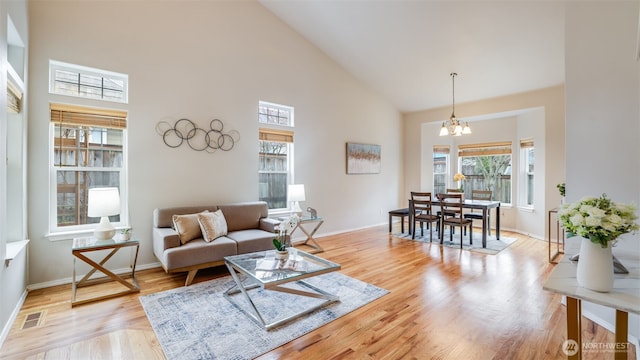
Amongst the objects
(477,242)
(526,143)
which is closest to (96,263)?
(477,242)

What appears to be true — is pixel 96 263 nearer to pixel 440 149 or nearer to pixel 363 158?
pixel 363 158

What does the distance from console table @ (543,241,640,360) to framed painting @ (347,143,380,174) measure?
475 centimetres

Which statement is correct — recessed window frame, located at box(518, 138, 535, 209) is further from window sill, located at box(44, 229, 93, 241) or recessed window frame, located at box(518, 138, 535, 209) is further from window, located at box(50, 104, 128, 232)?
window sill, located at box(44, 229, 93, 241)

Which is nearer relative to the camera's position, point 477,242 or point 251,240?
point 251,240

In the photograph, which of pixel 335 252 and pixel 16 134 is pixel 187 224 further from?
pixel 335 252

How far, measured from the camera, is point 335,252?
15.2 feet

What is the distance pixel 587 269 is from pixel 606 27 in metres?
2.27

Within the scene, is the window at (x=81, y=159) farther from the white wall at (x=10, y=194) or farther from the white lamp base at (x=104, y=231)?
the white lamp base at (x=104, y=231)

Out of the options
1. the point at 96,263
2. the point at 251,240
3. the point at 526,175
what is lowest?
the point at 96,263

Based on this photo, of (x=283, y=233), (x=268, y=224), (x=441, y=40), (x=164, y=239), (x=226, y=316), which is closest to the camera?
(x=226, y=316)

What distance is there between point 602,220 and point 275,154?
4.40 meters

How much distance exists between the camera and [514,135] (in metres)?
6.27

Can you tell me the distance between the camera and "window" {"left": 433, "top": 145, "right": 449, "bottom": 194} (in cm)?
732

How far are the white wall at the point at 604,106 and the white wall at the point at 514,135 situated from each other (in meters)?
3.23
